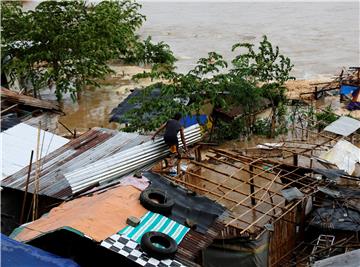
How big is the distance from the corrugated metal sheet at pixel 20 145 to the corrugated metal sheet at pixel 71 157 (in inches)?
13.6

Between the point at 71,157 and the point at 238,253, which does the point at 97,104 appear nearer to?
the point at 71,157

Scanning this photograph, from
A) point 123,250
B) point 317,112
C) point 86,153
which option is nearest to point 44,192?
point 86,153

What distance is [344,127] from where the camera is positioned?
15.3 m

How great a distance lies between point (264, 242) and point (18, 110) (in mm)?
8541

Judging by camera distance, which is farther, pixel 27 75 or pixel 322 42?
pixel 322 42

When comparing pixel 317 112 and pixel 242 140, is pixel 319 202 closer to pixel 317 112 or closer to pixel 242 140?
pixel 242 140

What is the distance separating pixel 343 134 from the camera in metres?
14.9

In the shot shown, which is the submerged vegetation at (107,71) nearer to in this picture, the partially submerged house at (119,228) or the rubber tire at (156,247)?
the partially submerged house at (119,228)

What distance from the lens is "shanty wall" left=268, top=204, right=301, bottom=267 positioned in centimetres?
1018

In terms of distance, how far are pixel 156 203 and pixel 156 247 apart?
1.23 m

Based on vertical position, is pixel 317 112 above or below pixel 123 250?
below

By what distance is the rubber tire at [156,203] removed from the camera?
8.31 m

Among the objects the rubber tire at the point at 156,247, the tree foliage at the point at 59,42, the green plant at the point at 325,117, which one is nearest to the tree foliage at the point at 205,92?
the green plant at the point at 325,117

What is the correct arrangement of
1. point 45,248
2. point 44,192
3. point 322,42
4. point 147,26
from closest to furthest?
point 45,248 → point 44,192 → point 322,42 → point 147,26
